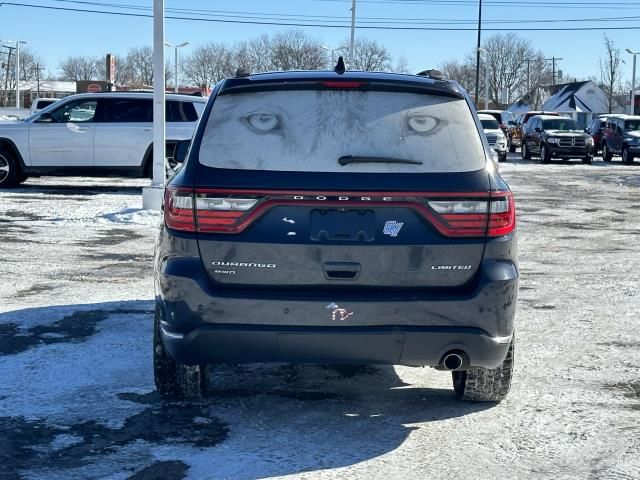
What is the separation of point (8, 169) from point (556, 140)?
73.7 feet

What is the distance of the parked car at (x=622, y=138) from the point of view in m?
36.6

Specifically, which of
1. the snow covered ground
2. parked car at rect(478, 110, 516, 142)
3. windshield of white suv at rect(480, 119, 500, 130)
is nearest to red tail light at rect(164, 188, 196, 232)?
the snow covered ground

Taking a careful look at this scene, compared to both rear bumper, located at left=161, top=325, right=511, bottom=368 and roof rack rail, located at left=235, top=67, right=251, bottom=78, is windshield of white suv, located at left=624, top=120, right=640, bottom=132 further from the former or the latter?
rear bumper, located at left=161, top=325, right=511, bottom=368

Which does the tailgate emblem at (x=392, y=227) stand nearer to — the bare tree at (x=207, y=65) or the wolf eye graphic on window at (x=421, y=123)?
the wolf eye graphic on window at (x=421, y=123)

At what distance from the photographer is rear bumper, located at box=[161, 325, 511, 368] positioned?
183 inches

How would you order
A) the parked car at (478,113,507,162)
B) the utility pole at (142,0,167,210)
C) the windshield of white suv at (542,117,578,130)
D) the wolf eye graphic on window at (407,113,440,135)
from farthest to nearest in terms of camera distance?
the windshield of white suv at (542,117,578,130)
the parked car at (478,113,507,162)
the utility pole at (142,0,167,210)
the wolf eye graphic on window at (407,113,440,135)

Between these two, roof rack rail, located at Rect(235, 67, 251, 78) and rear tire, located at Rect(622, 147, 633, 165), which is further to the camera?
rear tire, located at Rect(622, 147, 633, 165)

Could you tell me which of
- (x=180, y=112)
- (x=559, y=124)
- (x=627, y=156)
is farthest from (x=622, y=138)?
(x=180, y=112)

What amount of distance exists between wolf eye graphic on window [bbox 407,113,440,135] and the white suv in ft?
47.6

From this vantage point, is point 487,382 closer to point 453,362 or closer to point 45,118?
point 453,362

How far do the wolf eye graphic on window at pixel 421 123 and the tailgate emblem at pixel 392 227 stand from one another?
19.6 inches

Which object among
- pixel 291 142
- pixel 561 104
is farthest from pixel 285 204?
pixel 561 104

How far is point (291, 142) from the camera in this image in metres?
4.80

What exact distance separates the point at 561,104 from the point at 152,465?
98.0 m
